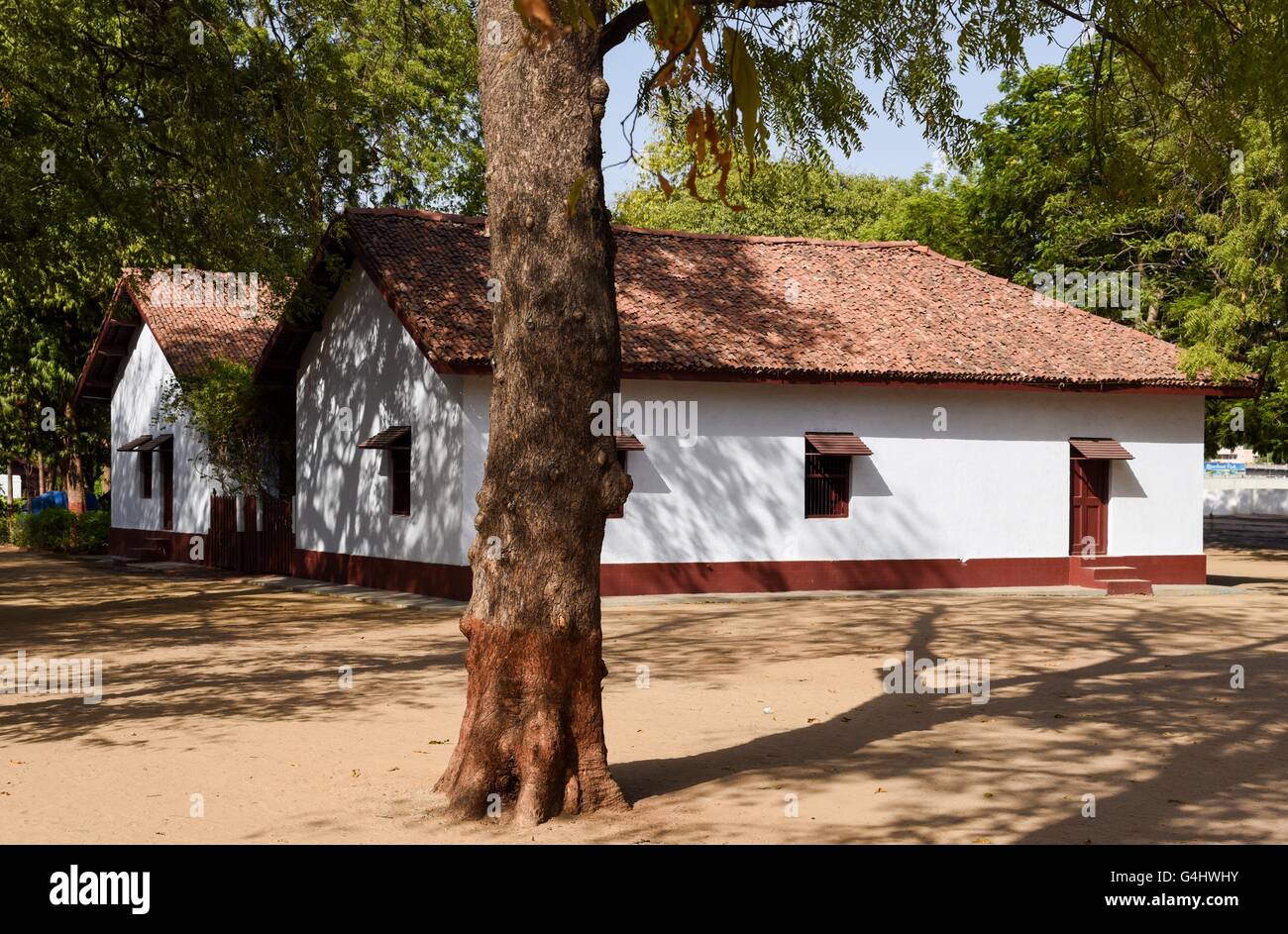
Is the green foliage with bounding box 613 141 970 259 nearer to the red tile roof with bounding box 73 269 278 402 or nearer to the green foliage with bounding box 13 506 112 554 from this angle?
the red tile roof with bounding box 73 269 278 402

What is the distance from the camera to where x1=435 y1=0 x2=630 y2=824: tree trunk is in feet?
23.9

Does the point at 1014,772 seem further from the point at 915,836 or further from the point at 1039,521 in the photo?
the point at 1039,521

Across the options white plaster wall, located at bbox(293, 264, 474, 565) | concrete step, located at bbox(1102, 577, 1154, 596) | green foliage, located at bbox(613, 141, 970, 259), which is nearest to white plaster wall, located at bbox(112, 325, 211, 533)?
white plaster wall, located at bbox(293, 264, 474, 565)

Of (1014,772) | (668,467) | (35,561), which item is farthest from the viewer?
(35,561)

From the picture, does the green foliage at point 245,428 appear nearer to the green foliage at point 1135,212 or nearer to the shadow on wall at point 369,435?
the shadow on wall at point 369,435

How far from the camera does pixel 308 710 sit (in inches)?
425

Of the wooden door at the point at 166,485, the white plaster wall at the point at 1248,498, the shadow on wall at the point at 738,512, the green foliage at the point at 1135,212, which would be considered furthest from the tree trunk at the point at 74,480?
the white plaster wall at the point at 1248,498

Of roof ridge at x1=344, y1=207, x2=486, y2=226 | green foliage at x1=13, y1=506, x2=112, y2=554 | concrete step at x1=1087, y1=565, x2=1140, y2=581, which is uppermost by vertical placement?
roof ridge at x1=344, y1=207, x2=486, y2=226

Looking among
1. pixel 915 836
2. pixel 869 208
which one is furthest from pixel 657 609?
pixel 869 208

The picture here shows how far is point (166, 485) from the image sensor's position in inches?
1193

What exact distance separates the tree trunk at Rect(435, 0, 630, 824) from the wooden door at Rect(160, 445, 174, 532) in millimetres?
24328

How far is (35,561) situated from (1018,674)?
24.6 m

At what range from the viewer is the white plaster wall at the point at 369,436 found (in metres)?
20.0

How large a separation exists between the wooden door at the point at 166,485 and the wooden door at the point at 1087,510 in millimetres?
18429
